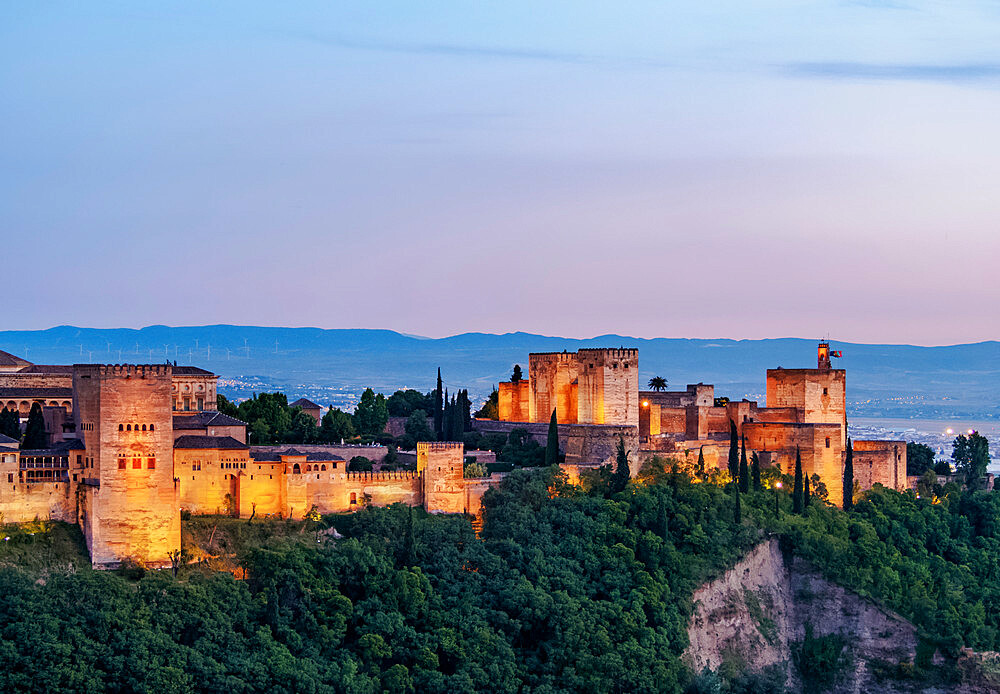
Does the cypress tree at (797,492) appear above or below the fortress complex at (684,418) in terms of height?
below

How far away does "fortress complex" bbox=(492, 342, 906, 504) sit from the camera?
58.6 metres

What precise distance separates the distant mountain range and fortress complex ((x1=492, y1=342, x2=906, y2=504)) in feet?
232

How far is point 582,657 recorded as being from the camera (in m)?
46.9

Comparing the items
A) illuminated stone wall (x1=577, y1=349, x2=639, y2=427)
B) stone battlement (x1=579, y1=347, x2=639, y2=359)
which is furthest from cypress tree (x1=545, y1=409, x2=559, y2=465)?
→ stone battlement (x1=579, y1=347, x2=639, y2=359)

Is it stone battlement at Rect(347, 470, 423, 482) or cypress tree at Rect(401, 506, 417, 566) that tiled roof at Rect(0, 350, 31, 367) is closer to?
stone battlement at Rect(347, 470, 423, 482)

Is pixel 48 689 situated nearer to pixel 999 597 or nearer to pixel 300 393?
pixel 999 597

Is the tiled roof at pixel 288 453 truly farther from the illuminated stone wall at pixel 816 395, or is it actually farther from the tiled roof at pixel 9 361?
the illuminated stone wall at pixel 816 395

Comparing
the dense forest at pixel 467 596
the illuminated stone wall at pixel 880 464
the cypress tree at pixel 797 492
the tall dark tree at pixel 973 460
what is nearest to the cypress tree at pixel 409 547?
the dense forest at pixel 467 596

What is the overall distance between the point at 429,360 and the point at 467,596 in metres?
132

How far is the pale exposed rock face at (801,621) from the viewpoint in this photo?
182 ft

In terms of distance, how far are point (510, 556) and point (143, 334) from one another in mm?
93434

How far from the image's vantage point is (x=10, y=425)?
50.1 meters

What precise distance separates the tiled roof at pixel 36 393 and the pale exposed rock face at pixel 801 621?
83.8 ft

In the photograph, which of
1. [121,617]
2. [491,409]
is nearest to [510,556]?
[121,617]
